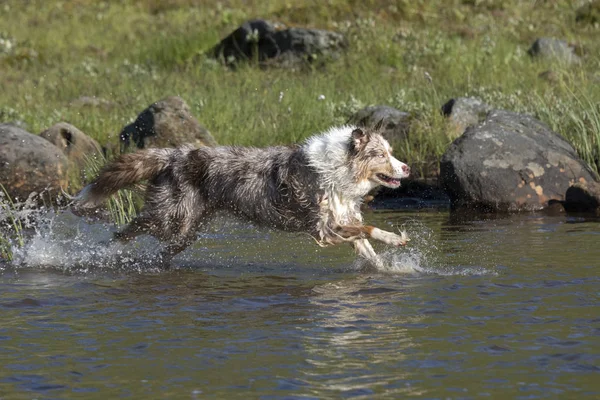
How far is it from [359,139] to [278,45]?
13013mm

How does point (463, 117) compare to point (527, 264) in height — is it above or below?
above

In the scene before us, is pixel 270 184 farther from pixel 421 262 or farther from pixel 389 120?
pixel 389 120

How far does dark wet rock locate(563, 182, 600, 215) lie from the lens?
13.5 metres

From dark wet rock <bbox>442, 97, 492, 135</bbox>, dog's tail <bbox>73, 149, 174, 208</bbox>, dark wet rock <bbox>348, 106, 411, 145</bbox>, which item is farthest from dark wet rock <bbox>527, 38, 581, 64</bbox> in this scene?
dog's tail <bbox>73, 149, 174, 208</bbox>

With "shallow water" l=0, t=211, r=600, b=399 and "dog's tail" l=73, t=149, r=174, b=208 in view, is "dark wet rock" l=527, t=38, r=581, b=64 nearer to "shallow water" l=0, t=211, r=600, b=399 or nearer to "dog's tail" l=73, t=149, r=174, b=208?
"shallow water" l=0, t=211, r=600, b=399

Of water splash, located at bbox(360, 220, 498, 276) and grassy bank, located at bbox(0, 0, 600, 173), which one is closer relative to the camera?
water splash, located at bbox(360, 220, 498, 276)

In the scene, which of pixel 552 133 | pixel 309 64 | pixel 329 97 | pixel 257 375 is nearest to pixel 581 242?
pixel 552 133

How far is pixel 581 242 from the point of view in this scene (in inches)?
439

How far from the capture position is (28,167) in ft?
45.7

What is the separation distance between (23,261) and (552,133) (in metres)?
7.68

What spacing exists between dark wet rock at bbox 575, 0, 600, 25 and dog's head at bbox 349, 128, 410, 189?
18565 millimetres

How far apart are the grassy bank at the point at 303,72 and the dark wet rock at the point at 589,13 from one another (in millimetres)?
213

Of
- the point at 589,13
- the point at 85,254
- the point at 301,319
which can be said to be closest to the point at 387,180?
the point at 301,319

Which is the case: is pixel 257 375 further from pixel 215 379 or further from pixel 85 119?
pixel 85 119
